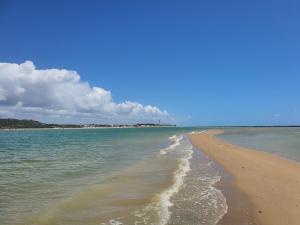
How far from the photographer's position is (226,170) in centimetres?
1800

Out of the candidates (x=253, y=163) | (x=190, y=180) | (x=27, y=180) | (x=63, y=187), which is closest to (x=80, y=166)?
(x=27, y=180)

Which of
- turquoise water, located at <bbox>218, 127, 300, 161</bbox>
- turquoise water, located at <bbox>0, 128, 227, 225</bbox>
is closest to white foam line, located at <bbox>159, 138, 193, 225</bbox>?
turquoise water, located at <bbox>0, 128, 227, 225</bbox>

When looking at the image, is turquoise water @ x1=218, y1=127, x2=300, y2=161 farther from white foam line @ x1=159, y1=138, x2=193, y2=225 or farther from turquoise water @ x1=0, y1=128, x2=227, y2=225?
turquoise water @ x1=0, y1=128, x2=227, y2=225

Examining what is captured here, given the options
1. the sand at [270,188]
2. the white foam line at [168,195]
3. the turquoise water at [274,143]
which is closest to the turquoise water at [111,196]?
the white foam line at [168,195]

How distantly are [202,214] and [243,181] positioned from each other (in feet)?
18.0

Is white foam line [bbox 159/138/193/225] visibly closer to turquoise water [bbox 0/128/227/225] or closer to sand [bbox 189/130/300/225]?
turquoise water [bbox 0/128/227/225]

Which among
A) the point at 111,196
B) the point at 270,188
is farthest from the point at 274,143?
the point at 111,196

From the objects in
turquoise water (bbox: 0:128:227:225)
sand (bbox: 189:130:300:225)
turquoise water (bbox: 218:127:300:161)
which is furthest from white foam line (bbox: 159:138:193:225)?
turquoise water (bbox: 218:127:300:161)

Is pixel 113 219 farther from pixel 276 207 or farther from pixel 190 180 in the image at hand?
pixel 190 180

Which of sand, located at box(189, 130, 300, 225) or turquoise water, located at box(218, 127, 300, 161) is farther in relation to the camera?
turquoise water, located at box(218, 127, 300, 161)

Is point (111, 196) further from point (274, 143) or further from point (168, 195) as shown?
point (274, 143)

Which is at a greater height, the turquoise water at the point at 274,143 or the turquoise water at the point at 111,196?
the turquoise water at the point at 274,143

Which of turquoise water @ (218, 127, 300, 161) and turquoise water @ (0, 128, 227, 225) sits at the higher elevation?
turquoise water @ (218, 127, 300, 161)

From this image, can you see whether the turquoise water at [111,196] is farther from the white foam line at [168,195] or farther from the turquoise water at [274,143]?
the turquoise water at [274,143]
